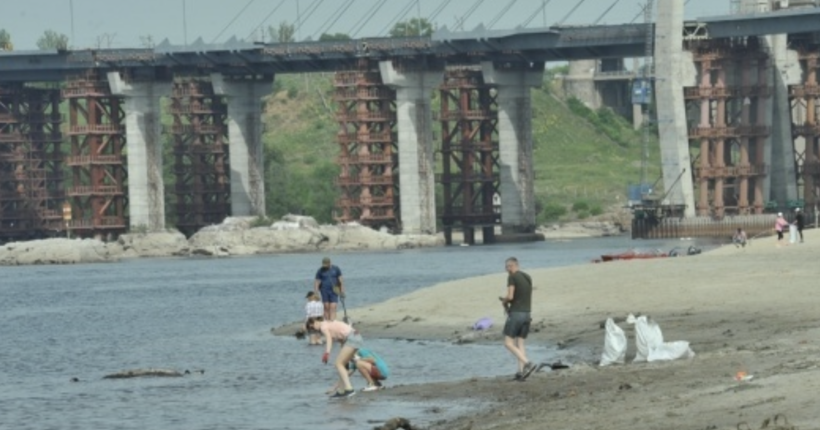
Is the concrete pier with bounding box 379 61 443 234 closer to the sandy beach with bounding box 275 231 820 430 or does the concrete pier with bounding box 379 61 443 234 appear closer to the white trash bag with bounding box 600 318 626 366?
the sandy beach with bounding box 275 231 820 430

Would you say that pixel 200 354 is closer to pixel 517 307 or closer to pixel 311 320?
pixel 311 320

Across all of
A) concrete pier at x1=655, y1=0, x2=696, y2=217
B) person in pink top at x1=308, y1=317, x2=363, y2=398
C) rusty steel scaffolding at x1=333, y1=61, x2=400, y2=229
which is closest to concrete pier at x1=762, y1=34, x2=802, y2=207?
concrete pier at x1=655, y1=0, x2=696, y2=217

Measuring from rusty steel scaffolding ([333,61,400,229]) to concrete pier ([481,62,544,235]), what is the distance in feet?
30.1

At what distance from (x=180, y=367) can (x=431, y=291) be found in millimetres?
20102

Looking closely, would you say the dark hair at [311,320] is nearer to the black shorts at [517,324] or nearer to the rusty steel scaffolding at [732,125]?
the black shorts at [517,324]

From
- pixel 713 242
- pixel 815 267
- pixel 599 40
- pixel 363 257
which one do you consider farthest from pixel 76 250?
pixel 815 267

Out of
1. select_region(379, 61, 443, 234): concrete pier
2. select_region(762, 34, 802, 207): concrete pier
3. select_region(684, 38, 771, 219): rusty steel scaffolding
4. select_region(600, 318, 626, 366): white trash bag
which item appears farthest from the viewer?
select_region(379, 61, 443, 234): concrete pier

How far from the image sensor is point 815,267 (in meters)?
68.9

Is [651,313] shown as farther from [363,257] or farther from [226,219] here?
[226,219]

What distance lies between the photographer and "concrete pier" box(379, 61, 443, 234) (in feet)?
625

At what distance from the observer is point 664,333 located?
178ft

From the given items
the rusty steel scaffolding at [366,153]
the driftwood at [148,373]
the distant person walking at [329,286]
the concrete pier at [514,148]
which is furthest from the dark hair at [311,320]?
the concrete pier at [514,148]

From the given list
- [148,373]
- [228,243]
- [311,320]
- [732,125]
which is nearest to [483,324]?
[311,320]

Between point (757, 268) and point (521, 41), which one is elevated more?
point (521, 41)
